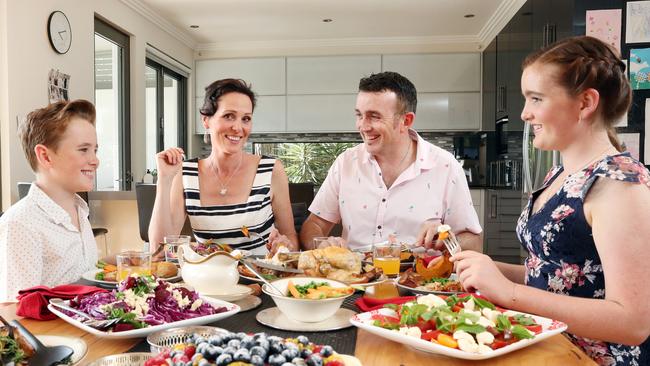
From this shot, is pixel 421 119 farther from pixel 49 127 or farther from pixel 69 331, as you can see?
pixel 69 331

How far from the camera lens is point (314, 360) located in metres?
0.69

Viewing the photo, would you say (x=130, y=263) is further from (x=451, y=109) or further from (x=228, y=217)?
(x=451, y=109)

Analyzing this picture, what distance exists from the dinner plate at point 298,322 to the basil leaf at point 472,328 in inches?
9.8

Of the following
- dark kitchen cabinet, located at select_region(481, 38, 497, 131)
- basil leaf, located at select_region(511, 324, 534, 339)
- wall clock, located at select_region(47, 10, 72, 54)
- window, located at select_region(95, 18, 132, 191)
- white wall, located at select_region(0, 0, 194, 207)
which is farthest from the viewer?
dark kitchen cabinet, located at select_region(481, 38, 497, 131)

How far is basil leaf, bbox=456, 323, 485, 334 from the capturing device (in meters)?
0.91

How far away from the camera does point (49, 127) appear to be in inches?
65.7

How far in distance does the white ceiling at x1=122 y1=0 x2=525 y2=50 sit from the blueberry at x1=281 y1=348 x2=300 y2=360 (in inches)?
189

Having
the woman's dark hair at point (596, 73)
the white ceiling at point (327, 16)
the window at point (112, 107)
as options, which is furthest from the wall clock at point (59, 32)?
the woman's dark hair at point (596, 73)

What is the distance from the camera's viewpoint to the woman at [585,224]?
1.07 metres

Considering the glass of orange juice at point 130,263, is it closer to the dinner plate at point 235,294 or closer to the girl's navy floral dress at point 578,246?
the dinner plate at point 235,294

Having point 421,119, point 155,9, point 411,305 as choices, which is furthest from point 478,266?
point 421,119

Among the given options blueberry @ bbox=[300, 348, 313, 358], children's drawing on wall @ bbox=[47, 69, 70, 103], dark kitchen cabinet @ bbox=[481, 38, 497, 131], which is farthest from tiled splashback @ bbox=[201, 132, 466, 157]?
blueberry @ bbox=[300, 348, 313, 358]

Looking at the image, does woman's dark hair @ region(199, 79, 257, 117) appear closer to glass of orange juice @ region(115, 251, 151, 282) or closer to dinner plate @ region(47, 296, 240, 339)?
glass of orange juice @ region(115, 251, 151, 282)

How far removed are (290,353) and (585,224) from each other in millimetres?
806
